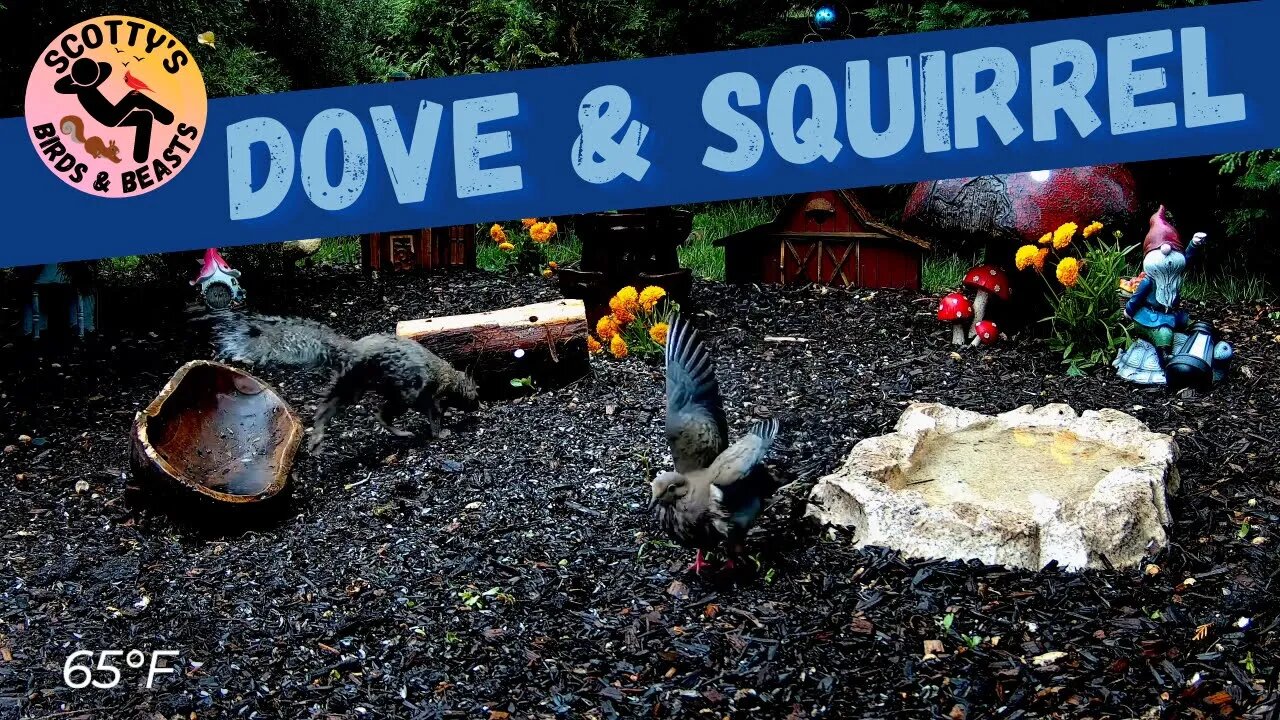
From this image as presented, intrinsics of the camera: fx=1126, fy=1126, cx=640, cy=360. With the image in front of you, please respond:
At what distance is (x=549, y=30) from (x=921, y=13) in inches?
120

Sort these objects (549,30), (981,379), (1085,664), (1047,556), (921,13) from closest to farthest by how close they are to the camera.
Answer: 1. (1085,664)
2. (1047,556)
3. (981,379)
4. (921,13)
5. (549,30)

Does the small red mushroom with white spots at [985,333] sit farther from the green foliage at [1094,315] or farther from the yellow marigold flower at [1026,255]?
the yellow marigold flower at [1026,255]

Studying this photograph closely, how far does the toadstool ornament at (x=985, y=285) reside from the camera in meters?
5.52

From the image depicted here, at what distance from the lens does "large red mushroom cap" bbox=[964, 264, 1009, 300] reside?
18.1 ft

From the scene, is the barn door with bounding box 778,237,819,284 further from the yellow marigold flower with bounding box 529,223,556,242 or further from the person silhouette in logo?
the person silhouette in logo

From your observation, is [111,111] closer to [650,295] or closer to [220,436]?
[220,436]

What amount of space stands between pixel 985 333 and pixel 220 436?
3565 mm

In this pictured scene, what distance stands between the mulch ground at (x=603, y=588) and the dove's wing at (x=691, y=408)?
0.45 meters

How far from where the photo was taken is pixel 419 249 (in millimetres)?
7320

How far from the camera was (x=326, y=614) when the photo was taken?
3506 millimetres

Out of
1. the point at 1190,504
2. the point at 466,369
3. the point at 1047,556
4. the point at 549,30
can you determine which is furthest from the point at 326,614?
the point at 549,30

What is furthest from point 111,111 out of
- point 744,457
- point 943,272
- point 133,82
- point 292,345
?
point 943,272

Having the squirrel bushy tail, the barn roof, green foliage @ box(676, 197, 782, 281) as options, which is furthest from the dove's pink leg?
green foliage @ box(676, 197, 782, 281)

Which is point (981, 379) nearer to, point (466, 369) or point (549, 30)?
point (466, 369)
